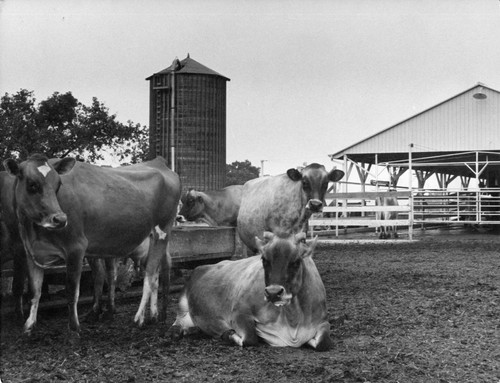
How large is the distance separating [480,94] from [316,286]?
2067 cm

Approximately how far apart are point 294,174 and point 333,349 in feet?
13.1

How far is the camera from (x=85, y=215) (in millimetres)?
6586

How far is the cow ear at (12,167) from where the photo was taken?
20.0 ft

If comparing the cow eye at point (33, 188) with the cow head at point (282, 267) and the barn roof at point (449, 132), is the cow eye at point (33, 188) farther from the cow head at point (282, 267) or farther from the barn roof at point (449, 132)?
the barn roof at point (449, 132)

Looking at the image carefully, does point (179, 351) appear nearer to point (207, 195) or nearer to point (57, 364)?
point (57, 364)

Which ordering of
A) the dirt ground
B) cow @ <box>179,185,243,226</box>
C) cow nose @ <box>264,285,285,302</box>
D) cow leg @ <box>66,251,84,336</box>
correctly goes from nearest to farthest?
the dirt ground < cow nose @ <box>264,285,285,302</box> < cow leg @ <box>66,251,84,336</box> < cow @ <box>179,185,243,226</box>

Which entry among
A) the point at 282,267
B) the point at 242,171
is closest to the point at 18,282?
the point at 282,267

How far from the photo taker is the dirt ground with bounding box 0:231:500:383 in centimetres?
496

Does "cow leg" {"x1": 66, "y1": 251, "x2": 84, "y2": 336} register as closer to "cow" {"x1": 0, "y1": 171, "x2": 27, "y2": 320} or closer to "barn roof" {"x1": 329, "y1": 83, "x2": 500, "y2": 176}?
"cow" {"x1": 0, "y1": 171, "x2": 27, "y2": 320}

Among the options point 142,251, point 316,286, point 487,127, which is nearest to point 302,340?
point 316,286

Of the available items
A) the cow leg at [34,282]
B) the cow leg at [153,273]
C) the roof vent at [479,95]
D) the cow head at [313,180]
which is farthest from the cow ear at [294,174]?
the roof vent at [479,95]

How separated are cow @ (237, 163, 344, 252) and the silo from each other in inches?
501

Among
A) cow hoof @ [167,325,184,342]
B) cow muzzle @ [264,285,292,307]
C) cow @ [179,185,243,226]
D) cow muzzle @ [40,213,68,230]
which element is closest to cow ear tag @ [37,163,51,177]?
cow muzzle @ [40,213,68,230]

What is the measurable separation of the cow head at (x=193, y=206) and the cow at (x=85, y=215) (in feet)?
27.3
